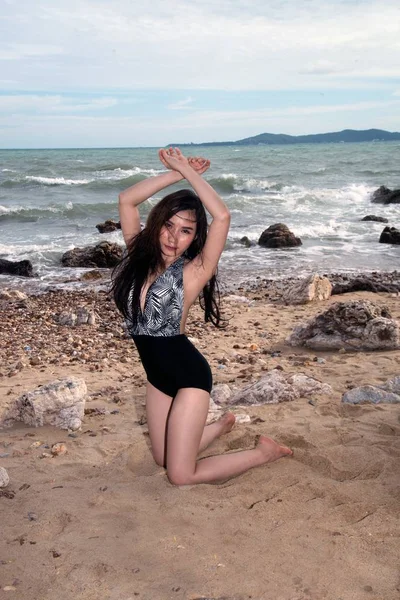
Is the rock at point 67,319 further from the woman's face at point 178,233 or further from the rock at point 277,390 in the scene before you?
the woman's face at point 178,233

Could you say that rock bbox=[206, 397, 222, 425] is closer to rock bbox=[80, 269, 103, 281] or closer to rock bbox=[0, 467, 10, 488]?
rock bbox=[0, 467, 10, 488]

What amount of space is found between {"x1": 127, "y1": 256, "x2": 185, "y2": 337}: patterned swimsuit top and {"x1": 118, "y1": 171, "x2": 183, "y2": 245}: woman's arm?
1.36ft

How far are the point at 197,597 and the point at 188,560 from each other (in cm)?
30

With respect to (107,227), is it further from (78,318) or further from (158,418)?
(158,418)

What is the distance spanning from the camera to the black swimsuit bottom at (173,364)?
4234 millimetres

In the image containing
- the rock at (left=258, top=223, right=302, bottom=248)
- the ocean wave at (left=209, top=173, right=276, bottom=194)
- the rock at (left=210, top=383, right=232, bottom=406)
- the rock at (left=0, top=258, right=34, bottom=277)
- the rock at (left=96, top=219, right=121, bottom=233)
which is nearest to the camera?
the rock at (left=210, top=383, right=232, bottom=406)

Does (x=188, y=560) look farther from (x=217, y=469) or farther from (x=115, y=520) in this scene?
(x=217, y=469)

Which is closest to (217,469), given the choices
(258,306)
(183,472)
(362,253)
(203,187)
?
(183,472)

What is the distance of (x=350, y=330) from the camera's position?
7336 millimetres

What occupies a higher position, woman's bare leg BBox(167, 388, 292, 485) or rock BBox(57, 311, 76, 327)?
woman's bare leg BBox(167, 388, 292, 485)

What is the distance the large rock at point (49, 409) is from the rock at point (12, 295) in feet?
18.8

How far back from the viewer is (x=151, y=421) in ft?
14.5

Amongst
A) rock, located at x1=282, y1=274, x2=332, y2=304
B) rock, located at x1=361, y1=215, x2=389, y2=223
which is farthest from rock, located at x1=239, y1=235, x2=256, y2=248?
rock, located at x1=282, y1=274, x2=332, y2=304

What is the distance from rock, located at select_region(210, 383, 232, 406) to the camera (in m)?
5.78
